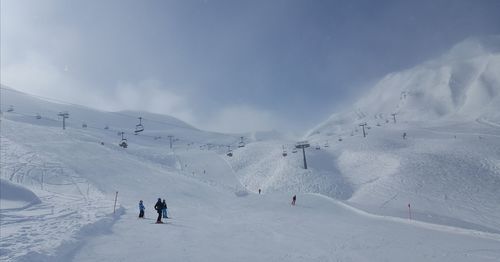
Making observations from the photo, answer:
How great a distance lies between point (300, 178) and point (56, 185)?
40.9m

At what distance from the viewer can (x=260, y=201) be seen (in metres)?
33.3

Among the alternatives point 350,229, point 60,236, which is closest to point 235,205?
point 350,229

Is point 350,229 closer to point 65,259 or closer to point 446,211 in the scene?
point 65,259

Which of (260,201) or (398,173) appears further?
(398,173)

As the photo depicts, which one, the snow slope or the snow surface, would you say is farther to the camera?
the snow slope

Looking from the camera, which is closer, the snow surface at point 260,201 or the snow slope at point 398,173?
the snow surface at point 260,201

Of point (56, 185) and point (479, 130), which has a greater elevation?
point (479, 130)

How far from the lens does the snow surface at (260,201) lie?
42.8ft

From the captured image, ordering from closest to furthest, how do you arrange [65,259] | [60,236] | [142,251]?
[65,259] → [142,251] → [60,236]

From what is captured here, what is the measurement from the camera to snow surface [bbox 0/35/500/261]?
42.8 feet

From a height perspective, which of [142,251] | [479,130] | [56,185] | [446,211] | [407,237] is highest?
[479,130]

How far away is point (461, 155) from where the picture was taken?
6519cm

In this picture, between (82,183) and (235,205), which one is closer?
(235,205)

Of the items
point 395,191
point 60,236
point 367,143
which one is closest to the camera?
point 60,236
